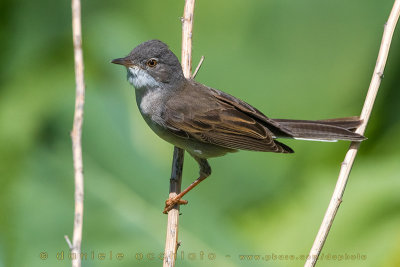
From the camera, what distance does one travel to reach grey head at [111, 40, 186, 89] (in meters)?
4.26

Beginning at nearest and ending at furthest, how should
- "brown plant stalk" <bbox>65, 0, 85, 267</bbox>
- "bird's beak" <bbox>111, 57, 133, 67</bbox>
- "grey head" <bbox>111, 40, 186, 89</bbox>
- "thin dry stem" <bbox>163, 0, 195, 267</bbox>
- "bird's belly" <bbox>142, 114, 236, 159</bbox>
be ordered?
1. "brown plant stalk" <bbox>65, 0, 85, 267</bbox>
2. "thin dry stem" <bbox>163, 0, 195, 267</bbox>
3. "bird's beak" <bbox>111, 57, 133, 67</bbox>
4. "grey head" <bbox>111, 40, 186, 89</bbox>
5. "bird's belly" <bbox>142, 114, 236, 159</bbox>

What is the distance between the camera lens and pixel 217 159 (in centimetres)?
483

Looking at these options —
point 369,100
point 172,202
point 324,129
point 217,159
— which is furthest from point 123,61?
point 369,100

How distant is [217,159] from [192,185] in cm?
45

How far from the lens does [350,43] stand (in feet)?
15.0

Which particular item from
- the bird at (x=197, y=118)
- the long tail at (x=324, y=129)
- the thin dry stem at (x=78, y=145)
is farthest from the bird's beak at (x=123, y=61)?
the long tail at (x=324, y=129)

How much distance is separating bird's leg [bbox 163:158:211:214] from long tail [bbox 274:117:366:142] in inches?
22.7

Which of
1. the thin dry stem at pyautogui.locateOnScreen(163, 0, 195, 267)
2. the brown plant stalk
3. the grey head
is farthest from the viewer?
the grey head

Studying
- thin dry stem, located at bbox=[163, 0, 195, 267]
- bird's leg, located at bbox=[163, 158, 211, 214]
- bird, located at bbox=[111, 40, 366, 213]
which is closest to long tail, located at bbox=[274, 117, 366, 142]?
bird, located at bbox=[111, 40, 366, 213]

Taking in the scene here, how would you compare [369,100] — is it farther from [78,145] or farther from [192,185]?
[78,145]

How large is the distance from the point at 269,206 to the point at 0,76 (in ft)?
7.20

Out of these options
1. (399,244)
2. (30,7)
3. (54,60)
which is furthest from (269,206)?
(30,7)

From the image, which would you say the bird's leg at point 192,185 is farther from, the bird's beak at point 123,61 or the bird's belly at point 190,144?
the bird's beak at point 123,61

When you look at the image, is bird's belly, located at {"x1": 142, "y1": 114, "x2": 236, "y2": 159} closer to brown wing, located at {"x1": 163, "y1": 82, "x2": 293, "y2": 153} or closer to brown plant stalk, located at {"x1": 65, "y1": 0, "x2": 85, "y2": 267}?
brown wing, located at {"x1": 163, "y1": 82, "x2": 293, "y2": 153}
